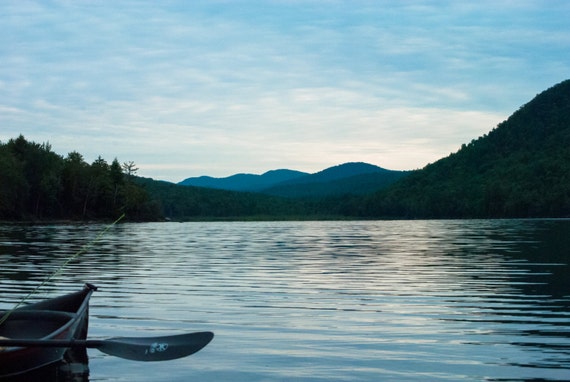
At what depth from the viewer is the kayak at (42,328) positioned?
42.1 ft

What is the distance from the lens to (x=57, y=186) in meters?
142

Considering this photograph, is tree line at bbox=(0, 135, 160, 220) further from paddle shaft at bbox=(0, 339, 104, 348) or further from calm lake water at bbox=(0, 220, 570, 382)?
paddle shaft at bbox=(0, 339, 104, 348)

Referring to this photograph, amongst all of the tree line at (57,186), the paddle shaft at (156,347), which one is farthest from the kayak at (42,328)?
the tree line at (57,186)

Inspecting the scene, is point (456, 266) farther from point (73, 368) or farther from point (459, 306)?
point (73, 368)

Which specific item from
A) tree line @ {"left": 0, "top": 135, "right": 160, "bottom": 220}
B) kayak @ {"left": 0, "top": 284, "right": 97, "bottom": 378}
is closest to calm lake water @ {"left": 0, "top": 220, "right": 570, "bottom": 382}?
kayak @ {"left": 0, "top": 284, "right": 97, "bottom": 378}

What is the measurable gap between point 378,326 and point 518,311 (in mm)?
5080

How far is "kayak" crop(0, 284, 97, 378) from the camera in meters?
12.8

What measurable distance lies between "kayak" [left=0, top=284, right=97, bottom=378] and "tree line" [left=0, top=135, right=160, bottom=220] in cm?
11507

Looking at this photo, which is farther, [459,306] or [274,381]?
[459,306]

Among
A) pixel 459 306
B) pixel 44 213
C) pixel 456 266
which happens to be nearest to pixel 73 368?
pixel 459 306

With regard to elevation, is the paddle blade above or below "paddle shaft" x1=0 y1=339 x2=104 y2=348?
below

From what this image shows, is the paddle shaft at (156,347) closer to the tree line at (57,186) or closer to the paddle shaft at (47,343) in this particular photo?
the paddle shaft at (47,343)

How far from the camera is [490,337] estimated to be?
667 inches

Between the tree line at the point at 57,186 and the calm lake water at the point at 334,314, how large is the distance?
3868 inches
